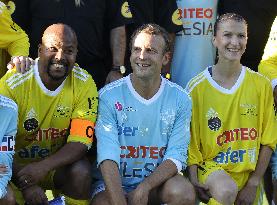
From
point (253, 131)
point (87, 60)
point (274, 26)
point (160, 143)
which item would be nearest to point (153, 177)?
point (160, 143)

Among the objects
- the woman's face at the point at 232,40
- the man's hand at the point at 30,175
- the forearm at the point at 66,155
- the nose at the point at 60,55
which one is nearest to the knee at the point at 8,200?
the man's hand at the point at 30,175

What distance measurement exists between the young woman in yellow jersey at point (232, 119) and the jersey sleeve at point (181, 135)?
0.21 meters

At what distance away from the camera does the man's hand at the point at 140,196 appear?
4.78m

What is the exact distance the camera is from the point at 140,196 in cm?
478

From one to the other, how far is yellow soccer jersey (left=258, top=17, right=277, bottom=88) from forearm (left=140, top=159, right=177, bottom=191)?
4.55ft

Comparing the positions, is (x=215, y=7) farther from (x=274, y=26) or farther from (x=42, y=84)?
(x=42, y=84)

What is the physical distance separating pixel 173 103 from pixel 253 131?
81 cm

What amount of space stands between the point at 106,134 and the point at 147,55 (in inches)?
28.6

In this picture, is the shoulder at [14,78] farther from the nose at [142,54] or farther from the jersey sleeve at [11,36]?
the nose at [142,54]

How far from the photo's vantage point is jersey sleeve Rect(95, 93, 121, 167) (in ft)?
16.2

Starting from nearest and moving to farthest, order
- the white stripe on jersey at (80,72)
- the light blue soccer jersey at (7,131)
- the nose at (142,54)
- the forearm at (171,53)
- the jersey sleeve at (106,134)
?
the light blue soccer jersey at (7,131)
the jersey sleeve at (106,134)
the nose at (142,54)
the white stripe on jersey at (80,72)
the forearm at (171,53)

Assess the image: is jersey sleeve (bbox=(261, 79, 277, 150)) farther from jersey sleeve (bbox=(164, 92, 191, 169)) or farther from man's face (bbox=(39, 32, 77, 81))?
man's face (bbox=(39, 32, 77, 81))

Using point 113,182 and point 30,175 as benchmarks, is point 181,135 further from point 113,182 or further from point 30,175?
point 30,175

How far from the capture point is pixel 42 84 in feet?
16.8
